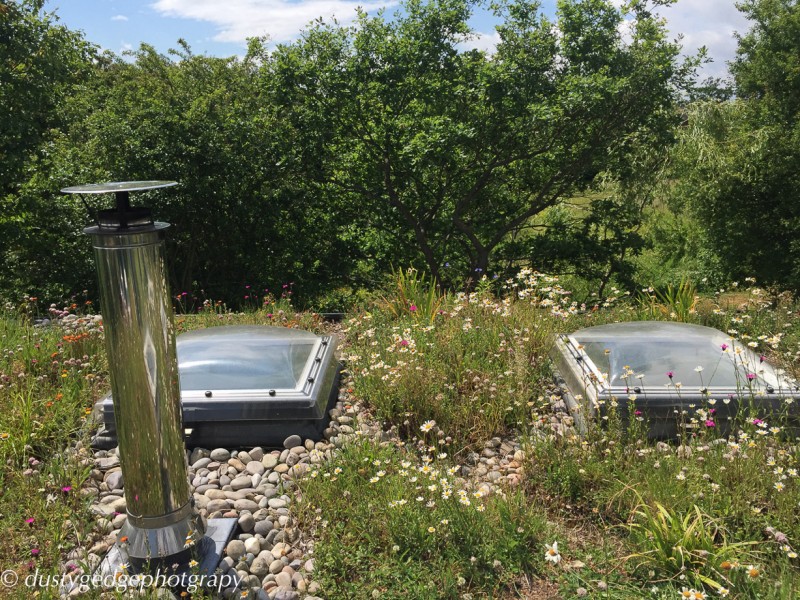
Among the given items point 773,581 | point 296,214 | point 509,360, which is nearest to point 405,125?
point 296,214

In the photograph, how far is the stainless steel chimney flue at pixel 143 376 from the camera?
2430 mm

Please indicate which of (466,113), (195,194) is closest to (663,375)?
(466,113)

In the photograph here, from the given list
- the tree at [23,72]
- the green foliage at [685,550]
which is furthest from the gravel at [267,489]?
the tree at [23,72]

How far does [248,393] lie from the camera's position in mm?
4121

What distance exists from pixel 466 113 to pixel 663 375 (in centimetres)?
554

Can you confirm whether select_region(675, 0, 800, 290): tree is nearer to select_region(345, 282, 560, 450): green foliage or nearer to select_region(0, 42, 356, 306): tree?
select_region(0, 42, 356, 306): tree

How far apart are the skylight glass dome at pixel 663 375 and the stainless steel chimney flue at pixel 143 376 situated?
7.11ft

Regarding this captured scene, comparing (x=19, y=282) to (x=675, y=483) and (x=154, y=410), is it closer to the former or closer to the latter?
(x=154, y=410)

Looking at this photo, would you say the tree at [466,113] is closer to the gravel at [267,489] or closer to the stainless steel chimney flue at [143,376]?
the gravel at [267,489]

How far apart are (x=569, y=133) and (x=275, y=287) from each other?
469 centimetres

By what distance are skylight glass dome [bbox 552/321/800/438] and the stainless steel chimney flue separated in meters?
2.17

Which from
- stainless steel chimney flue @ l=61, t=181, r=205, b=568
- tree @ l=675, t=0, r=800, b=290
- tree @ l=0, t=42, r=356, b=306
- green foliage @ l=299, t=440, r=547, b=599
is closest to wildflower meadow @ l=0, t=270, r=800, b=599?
green foliage @ l=299, t=440, r=547, b=599

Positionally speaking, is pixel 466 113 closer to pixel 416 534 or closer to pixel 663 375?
pixel 663 375

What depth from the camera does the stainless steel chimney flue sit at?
7.97ft
